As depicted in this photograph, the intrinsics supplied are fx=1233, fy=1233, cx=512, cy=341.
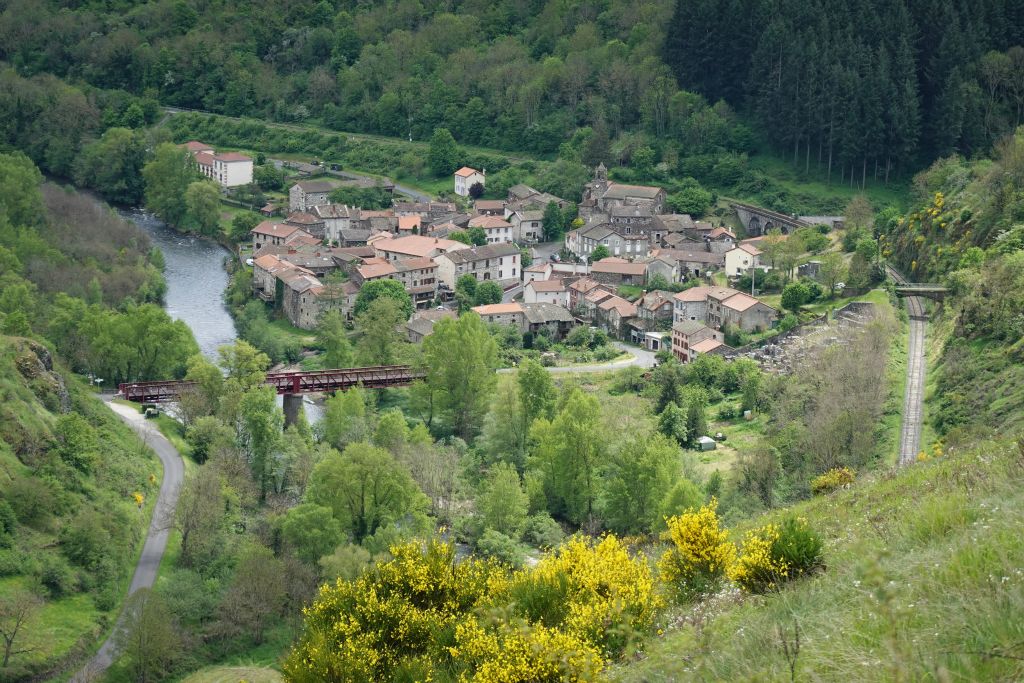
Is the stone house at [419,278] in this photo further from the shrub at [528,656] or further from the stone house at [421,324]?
the shrub at [528,656]

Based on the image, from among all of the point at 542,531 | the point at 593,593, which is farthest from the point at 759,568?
the point at 542,531

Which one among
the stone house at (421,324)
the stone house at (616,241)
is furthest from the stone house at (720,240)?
the stone house at (421,324)

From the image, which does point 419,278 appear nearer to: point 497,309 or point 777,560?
point 497,309

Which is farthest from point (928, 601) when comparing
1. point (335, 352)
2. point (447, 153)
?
point (447, 153)

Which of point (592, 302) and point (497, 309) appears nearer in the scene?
point (497, 309)

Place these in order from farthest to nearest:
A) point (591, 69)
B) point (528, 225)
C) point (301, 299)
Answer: point (591, 69), point (528, 225), point (301, 299)

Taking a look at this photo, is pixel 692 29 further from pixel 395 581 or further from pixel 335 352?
pixel 395 581

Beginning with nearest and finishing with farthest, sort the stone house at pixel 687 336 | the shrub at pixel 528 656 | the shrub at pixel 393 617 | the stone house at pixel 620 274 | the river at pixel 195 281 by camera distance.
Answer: the shrub at pixel 528 656 → the shrub at pixel 393 617 → the stone house at pixel 687 336 → the river at pixel 195 281 → the stone house at pixel 620 274
